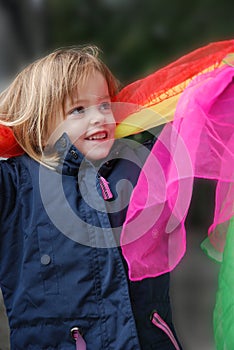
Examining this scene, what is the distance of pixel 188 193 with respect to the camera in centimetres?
115

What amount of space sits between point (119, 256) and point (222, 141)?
319mm

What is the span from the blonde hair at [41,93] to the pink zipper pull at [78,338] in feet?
1.21

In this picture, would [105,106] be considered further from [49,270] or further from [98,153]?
[49,270]

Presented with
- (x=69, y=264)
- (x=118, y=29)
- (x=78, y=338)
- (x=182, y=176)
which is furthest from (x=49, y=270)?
(x=118, y=29)

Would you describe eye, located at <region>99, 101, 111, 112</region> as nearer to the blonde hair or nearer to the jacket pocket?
the blonde hair

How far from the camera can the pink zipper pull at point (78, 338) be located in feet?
4.18

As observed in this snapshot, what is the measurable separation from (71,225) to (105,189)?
104mm

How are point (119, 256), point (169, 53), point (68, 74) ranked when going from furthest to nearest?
point (169, 53)
point (68, 74)
point (119, 256)

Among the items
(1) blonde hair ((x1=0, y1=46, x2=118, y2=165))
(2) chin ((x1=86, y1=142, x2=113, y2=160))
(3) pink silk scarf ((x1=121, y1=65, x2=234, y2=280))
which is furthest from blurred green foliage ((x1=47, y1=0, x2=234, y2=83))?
(3) pink silk scarf ((x1=121, y1=65, x2=234, y2=280))

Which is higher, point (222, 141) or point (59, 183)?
point (222, 141)

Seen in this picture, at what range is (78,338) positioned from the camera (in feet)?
4.19

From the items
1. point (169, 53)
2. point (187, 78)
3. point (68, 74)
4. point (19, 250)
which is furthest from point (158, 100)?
point (169, 53)

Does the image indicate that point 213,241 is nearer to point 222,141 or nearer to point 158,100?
point 222,141

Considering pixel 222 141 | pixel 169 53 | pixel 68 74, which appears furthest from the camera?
pixel 169 53
